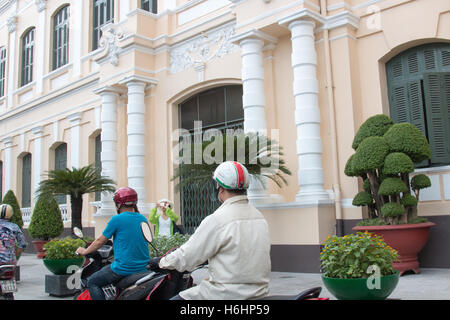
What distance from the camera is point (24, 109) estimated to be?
1927 cm

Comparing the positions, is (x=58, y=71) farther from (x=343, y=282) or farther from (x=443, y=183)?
(x=343, y=282)

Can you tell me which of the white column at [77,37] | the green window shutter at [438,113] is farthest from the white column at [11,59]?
the green window shutter at [438,113]

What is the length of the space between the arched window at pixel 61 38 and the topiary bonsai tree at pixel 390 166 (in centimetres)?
1316

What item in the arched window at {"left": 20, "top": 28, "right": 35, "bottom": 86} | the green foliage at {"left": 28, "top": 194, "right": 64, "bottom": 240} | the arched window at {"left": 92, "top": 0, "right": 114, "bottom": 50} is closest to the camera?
the green foliage at {"left": 28, "top": 194, "right": 64, "bottom": 240}

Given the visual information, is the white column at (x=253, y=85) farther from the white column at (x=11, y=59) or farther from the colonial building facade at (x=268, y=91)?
the white column at (x=11, y=59)

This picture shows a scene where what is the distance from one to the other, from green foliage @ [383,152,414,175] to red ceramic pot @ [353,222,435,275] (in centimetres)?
83

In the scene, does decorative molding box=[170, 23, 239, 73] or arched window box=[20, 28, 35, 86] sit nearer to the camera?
decorative molding box=[170, 23, 239, 73]

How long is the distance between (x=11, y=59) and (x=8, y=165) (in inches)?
191

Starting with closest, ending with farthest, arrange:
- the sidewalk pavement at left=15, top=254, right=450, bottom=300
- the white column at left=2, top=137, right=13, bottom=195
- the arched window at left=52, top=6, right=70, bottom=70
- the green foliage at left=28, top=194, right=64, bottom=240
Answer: the sidewalk pavement at left=15, top=254, right=450, bottom=300 → the green foliage at left=28, top=194, right=64, bottom=240 → the arched window at left=52, top=6, right=70, bottom=70 → the white column at left=2, top=137, right=13, bottom=195

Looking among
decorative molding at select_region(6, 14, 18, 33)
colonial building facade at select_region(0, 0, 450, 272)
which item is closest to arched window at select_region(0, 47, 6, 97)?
decorative molding at select_region(6, 14, 18, 33)

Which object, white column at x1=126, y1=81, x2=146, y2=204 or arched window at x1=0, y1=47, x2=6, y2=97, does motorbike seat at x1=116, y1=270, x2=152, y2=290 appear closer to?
white column at x1=126, y1=81, x2=146, y2=204

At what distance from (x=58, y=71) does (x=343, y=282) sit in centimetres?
1558

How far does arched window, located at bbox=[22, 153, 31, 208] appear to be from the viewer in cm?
1938

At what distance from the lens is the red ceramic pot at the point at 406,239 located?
278 inches
